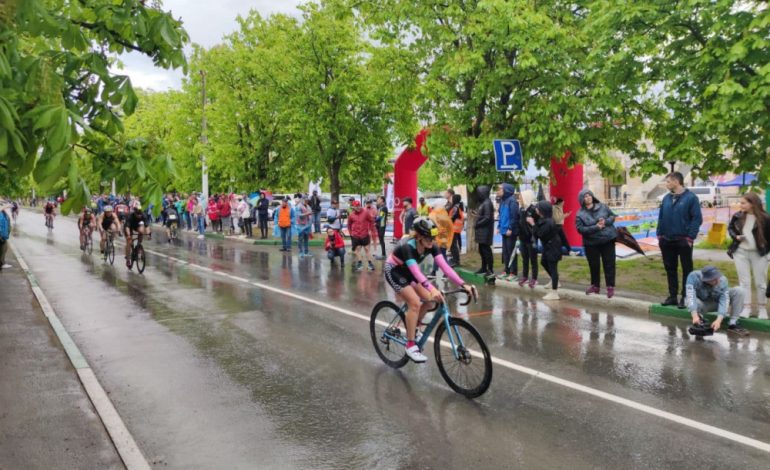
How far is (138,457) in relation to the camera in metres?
4.65

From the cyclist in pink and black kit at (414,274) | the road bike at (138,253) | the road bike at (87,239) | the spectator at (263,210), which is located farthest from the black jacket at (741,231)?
the spectator at (263,210)

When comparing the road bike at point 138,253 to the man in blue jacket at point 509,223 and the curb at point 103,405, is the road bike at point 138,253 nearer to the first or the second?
the curb at point 103,405

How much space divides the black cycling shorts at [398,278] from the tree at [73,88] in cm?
357

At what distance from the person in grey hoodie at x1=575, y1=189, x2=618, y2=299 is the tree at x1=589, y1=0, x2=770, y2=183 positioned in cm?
199

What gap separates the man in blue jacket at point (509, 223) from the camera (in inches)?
522

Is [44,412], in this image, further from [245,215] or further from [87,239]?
[245,215]

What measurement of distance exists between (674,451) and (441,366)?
7.77 feet

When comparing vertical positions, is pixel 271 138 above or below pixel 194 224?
above

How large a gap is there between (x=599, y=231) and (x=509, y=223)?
248 centimetres

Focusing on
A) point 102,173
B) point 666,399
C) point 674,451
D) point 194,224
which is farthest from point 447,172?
point 194,224

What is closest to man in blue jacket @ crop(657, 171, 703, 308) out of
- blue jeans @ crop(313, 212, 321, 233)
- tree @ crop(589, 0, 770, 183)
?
tree @ crop(589, 0, 770, 183)

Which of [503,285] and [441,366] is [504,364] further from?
[503,285]

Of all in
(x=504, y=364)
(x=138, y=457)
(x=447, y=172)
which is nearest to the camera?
(x=138, y=457)

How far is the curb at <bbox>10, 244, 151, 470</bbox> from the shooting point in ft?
15.3
